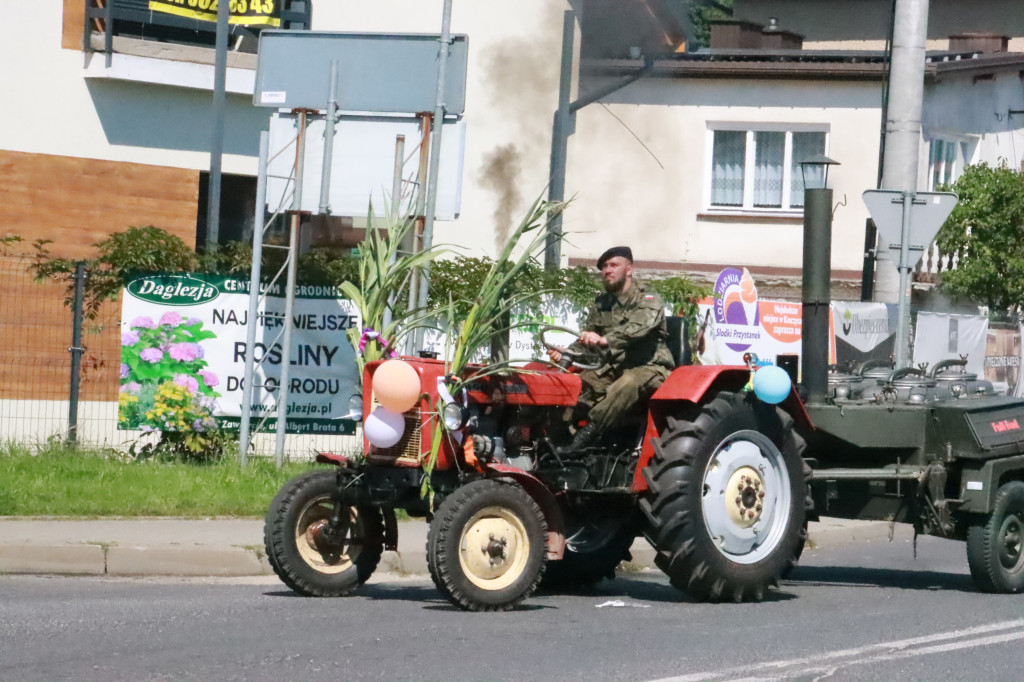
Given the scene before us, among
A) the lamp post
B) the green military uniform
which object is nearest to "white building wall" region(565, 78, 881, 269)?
the lamp post

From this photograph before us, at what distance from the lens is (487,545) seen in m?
8.00

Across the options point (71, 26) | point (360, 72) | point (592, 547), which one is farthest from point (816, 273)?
point (71, 26)

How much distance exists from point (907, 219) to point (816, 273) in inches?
170

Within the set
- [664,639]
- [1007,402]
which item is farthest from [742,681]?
[1007,402]

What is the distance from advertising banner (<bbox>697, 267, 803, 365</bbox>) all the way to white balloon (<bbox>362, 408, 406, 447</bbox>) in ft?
28.1

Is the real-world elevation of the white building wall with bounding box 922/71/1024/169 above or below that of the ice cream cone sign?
above

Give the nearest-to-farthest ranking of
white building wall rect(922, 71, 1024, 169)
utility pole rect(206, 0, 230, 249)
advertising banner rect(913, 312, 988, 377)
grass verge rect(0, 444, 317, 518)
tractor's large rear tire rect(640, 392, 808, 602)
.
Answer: tractor's large rear tire rect(640, 392, 808, 602), grass verge rect(0, 444, 317, 518), advertising banner rect(913, 312, 988, 377), utility pole rect(206, 0, 230, 249), white building wall rect(922, 71, 1024, 169)

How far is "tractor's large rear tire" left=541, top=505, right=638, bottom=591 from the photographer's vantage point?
925cm

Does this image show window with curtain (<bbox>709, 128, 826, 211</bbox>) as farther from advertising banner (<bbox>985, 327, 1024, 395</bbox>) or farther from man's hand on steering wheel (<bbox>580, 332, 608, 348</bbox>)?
man's hand on steering wheel (<bbox>580, 332, 608, 348</bbox>)

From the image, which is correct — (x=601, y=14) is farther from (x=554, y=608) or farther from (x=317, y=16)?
(x=554, y=608)

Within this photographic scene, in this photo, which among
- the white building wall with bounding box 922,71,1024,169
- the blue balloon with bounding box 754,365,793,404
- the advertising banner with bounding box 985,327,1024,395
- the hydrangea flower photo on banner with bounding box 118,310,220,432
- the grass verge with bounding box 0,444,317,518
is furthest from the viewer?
the white building wall with bounding box 922,71,1024,169

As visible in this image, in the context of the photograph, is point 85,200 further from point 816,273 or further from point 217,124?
point 816,273

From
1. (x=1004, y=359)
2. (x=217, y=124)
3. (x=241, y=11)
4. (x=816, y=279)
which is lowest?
(x=1004, y=359)

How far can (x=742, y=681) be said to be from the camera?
6559 millimetres
